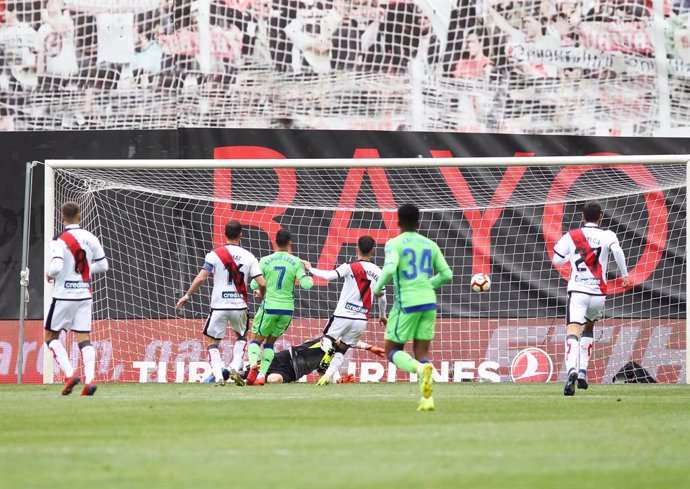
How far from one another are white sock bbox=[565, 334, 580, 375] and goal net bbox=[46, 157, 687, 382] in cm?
523

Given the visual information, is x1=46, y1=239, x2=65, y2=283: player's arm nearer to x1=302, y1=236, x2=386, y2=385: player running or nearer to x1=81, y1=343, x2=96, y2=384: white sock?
x1=81, y1=343, x2=96, y2=384: white sock

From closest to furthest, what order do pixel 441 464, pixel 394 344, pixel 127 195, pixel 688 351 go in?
pixel 441 464 < pixel 394 344 < pixel 688 351 < pixel 127 195

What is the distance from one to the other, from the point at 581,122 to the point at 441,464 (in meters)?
14.0

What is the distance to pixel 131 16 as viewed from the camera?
66.8ft

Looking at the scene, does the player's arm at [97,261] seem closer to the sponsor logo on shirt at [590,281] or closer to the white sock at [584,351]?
the sponsor logo on shirt at [590,281]

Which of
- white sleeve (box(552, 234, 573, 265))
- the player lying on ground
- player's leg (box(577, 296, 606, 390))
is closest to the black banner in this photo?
the player lying on ground

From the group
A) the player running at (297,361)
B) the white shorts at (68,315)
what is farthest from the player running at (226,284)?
the white shorts at (68,315)

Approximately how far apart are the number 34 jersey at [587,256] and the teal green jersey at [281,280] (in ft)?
12.4

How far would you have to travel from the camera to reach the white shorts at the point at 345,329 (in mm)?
16984

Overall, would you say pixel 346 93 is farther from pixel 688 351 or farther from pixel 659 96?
pixel 688 351

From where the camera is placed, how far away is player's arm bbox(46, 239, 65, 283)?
13.1 metres

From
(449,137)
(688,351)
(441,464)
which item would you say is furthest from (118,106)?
(441,464)

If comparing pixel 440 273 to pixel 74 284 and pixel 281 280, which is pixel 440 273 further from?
pixel 281 280

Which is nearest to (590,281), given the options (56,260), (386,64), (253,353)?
(253,353)
